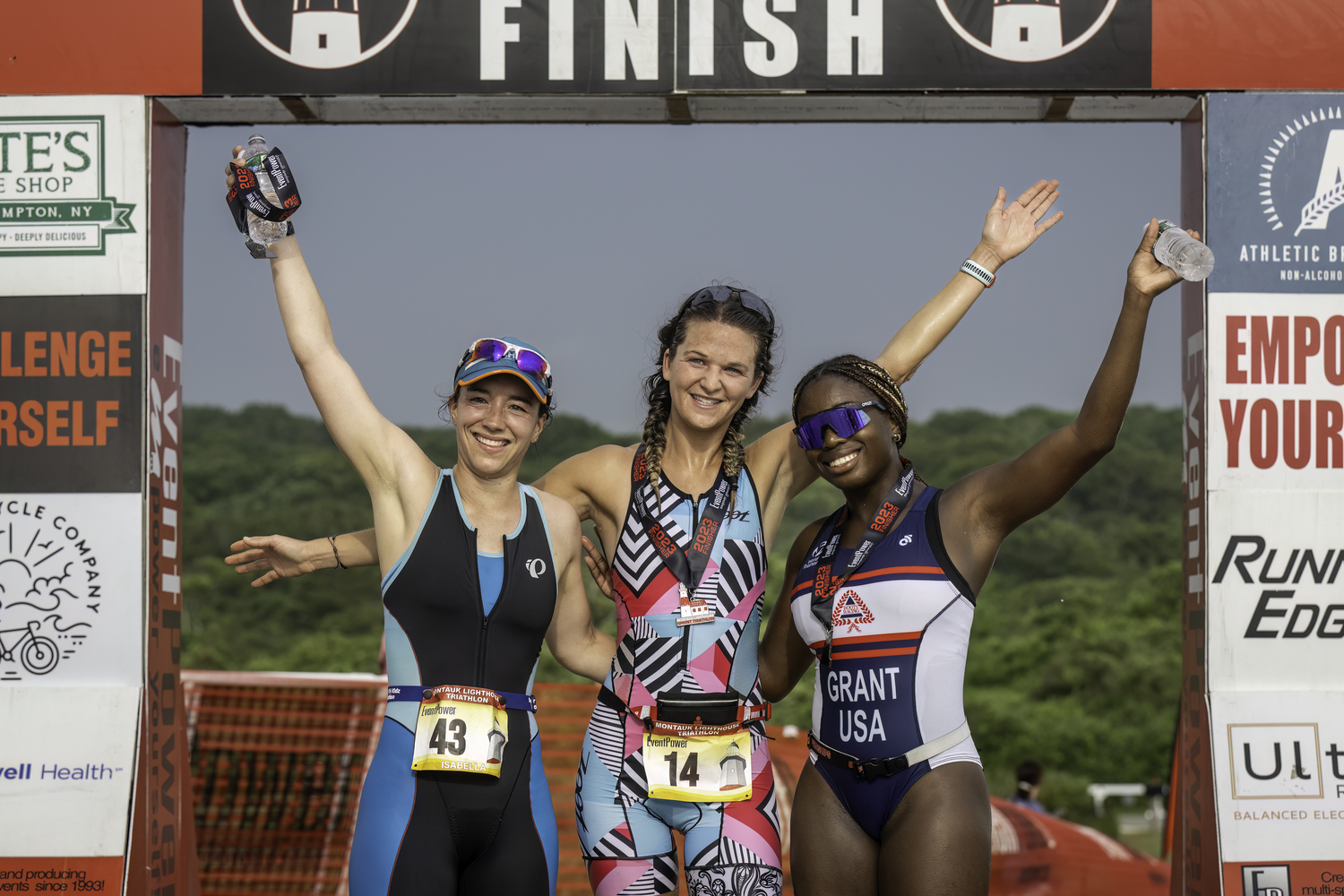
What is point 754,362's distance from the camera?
4113 millimetres

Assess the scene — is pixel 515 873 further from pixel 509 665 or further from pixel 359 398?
pixel 359 398

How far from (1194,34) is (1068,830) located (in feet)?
19.7

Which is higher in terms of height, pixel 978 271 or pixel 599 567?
pixel 978 271

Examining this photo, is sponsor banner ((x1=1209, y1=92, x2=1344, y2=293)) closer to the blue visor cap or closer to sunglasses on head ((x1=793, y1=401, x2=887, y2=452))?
sunglasses on head ((x1=793, y1=401, x2=887, y2=452))

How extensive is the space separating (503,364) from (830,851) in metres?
1.70

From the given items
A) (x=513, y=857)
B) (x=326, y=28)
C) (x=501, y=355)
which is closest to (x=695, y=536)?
(x=501, y=355)

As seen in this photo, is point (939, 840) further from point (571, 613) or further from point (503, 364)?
point (503, 364)

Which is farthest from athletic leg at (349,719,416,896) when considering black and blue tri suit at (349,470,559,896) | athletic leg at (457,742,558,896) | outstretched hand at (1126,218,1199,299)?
outstretched hand at (1126,218,1199,299)

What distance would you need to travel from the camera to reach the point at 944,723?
351cm

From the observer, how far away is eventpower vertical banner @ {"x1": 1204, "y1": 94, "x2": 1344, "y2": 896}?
4609 millimetres

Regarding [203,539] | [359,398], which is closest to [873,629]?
[359,398]

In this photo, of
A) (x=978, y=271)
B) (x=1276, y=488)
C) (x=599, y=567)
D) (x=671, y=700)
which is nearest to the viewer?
(x=671, y=700)

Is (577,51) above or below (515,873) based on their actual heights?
above

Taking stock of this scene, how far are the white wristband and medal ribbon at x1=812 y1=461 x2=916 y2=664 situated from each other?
39.7 inches
